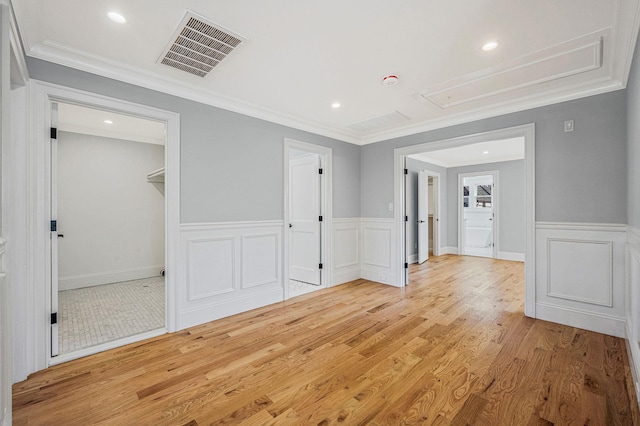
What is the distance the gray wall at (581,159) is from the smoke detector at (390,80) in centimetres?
158

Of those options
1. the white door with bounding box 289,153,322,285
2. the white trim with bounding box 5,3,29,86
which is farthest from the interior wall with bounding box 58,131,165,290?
the white trim with bounding box 5,3,29,86

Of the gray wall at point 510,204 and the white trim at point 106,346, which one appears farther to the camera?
the gray wall at point 510,204

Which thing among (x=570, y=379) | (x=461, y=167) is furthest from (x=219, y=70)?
(x=461, y=167)

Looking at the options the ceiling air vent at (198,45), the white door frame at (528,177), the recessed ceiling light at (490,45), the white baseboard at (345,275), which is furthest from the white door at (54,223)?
the white door frame at (528,177)

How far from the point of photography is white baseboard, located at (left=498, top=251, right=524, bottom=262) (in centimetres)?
643

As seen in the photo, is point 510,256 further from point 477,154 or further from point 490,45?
point 490,45

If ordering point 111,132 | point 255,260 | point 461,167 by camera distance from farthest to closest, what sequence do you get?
point 461,167 → point 111,132 → point 255,260

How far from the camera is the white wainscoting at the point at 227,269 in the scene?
2.88 meters

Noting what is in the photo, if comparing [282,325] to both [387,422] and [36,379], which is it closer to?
[387,422]

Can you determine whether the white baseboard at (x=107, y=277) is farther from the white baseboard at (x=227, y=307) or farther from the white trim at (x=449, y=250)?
the white trim at (x=449, y=250)

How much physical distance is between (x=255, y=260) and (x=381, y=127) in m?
2.66

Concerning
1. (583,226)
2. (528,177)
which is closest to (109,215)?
(528,177)

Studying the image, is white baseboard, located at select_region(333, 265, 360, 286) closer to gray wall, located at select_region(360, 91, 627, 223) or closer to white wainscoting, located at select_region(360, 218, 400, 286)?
white wainscoting, located at select_region(360, 218, 400, 286)

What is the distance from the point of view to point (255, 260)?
3.43 m
